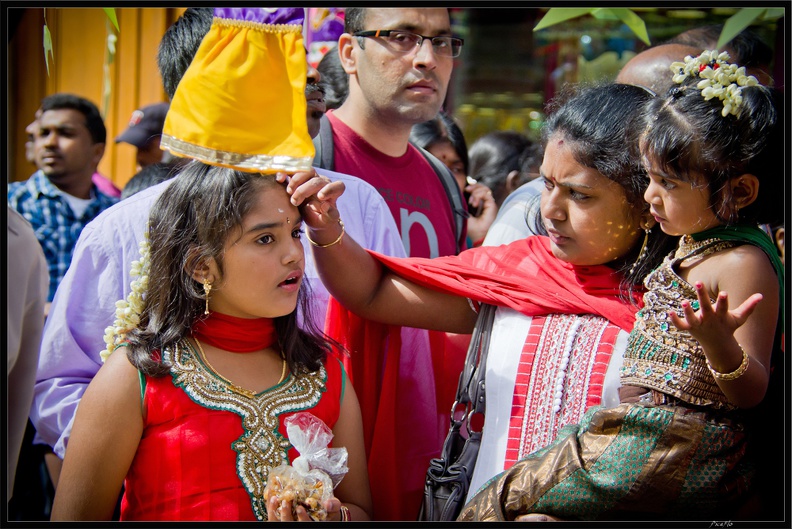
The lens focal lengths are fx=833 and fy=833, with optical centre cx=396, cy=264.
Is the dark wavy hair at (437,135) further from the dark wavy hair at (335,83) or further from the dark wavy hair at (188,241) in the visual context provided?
the dark wavy hair at (188,241)

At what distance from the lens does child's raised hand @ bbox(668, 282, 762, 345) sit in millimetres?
1650

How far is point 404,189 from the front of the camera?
10.5 ft

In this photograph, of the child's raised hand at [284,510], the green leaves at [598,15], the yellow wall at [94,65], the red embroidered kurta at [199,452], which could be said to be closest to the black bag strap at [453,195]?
the green leaves at [598,15]

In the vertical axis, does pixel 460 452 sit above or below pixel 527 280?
below

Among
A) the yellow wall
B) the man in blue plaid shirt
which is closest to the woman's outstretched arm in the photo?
the man in blue plaid shirt

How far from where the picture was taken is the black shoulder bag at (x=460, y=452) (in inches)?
85.5

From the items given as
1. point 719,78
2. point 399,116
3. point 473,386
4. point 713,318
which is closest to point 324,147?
point 399,116

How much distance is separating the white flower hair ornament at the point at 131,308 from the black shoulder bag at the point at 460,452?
Answer: 868mm

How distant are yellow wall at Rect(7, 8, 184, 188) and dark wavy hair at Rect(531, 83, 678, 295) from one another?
434cm

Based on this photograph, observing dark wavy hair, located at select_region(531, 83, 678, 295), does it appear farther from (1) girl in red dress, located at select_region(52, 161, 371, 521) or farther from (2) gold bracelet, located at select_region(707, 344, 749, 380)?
(1) girl in red dress, located at select_region(52, 161, 371, 521)

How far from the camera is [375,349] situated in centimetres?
251

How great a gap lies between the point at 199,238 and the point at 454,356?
958 mm

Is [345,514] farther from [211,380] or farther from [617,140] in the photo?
[617,140]

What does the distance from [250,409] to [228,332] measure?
0.21 meters
